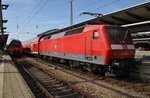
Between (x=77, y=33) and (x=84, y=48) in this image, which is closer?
(x=84, y=48)

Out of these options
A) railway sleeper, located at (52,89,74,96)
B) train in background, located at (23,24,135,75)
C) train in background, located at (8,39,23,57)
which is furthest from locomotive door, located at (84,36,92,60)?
train in background, located at (8,39,23,57)

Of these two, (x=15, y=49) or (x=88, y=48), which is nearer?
(x=88, y=48)

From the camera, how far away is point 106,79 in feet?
51.9

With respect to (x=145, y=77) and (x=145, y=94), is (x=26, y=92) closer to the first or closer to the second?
(x=145, y=94)

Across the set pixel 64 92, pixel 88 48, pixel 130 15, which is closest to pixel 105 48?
pixel 88 48

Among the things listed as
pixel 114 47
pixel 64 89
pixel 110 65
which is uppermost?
pixel 114 47

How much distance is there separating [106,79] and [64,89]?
335 cm

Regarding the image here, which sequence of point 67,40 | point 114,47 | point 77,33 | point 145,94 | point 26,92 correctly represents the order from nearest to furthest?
point 26,92, point 145,94, point 114,47, point 77,33, point 67,40

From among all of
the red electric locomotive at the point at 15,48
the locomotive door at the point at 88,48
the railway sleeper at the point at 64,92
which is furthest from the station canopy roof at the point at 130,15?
the red electric locomotive at the point at 15,48

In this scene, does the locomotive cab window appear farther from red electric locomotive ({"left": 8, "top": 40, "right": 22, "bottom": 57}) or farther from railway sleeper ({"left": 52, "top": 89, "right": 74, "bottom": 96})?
red electric locomotive ({"left": 8, "top": 40, "right": 22, "bottom": 57})

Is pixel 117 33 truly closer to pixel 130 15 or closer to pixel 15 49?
pixel 130 15

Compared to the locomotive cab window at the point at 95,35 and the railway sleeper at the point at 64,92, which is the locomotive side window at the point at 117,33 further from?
the railway sleeper at the point at 64,92

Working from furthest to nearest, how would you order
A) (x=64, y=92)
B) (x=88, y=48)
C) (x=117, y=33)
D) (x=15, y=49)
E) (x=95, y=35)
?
(x=15, y=49)
(x=88, y=48)
(x=95, y=35)
(x=117, y=33)
(x=64, y=92)

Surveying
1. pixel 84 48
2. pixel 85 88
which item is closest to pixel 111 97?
pixel 85 88
